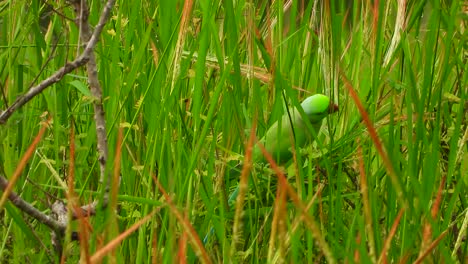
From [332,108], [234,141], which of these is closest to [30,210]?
[234,141]

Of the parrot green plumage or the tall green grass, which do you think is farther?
the parrot green plumage

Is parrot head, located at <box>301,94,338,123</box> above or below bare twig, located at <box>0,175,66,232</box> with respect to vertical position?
above

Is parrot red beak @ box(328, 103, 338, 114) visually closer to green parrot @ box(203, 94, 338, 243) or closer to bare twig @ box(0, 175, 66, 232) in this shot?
green parrot @ box(203, 94, 338, 243)

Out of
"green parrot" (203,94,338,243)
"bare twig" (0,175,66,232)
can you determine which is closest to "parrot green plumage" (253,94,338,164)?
"green parrot" (203,94,338,243)

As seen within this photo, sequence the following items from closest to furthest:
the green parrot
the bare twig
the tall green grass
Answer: the bare twig → the tall green grass → the green parrot

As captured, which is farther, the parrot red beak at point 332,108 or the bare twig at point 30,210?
the parrot red beak at point 332,108

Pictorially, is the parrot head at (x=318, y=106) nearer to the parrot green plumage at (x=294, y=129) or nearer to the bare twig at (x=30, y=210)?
the parrot green plumage at (x=294, y=129)

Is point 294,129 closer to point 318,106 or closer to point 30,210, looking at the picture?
point 318,106

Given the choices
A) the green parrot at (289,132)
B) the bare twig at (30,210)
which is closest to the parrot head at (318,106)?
the green parrot at (289,132)

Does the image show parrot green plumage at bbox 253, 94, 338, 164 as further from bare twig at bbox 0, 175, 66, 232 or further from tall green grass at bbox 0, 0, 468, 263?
bare twig at bbox 0, 175, 66, 232

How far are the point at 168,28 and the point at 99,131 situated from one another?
0.33 meters

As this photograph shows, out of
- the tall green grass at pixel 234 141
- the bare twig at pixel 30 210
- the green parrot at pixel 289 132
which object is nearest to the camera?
the bare twig at pixel 30 210

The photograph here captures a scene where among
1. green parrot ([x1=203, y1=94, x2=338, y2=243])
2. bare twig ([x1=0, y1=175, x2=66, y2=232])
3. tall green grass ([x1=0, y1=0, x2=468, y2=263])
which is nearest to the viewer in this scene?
bare twig ([x1=0, y1=175, x2=66, y2=232])

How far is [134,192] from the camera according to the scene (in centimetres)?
178
